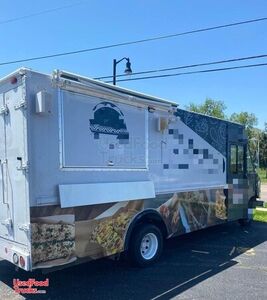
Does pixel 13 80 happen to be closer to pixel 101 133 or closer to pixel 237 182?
pixel 101 133

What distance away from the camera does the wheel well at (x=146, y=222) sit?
6.04m

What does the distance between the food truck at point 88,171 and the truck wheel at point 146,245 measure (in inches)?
0.7

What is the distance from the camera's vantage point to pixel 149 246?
257 inches

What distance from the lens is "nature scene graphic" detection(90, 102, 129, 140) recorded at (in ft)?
18.0

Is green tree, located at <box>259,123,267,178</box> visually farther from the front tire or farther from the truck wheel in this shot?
the truck wheel

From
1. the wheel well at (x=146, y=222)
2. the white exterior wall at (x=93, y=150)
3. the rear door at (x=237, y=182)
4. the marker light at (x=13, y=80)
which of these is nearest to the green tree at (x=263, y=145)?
the rear door at (x=237, y=182)

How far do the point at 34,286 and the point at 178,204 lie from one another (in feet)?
10.3

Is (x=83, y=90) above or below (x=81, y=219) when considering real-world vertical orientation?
above

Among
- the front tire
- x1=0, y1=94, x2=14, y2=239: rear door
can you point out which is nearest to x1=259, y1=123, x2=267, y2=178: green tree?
the front tire

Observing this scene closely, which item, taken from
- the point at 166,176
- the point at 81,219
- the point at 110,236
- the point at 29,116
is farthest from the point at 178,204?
the point at 29,116

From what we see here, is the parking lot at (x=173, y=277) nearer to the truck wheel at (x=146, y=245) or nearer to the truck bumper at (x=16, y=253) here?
the truck wheel at (x=146, y=245)

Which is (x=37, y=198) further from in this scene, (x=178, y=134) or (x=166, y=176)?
(x=178, y=134)

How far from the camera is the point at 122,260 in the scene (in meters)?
6.64

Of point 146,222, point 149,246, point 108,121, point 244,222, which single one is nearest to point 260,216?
point 244,222
